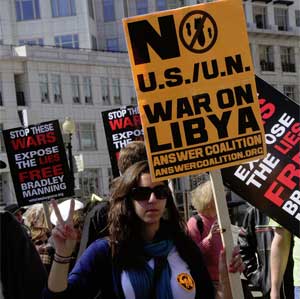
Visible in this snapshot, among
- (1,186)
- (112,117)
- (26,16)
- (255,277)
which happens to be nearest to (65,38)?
(26,16)

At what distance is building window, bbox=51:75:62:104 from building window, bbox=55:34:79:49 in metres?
3.45

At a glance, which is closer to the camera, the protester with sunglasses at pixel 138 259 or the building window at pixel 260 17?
the protester with sunglasses at pixel 138 259

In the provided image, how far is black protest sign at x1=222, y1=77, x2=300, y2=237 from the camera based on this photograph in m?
4.48

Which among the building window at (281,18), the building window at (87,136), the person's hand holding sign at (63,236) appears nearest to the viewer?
the person's hand holding sign at (63,236)

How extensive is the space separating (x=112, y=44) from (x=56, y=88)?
7440 millimetres

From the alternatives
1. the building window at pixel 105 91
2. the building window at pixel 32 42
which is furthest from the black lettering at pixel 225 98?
the building window at pixel 32 42

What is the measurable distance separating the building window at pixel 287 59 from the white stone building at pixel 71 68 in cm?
404

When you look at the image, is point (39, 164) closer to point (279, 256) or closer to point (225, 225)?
point (279, 256)

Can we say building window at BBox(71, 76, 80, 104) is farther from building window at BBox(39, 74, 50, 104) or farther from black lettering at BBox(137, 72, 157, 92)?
black lettering at BBox(137, 72, 157, 92)

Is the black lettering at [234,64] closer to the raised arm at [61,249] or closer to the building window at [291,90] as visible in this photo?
the raised arm at [61,249]

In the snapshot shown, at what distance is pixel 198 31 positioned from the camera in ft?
Result: 13.0

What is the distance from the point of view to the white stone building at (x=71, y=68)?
42.9 meters

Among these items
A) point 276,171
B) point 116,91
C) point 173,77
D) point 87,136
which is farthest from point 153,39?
point 116,91

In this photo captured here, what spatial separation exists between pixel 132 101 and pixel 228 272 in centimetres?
4461
